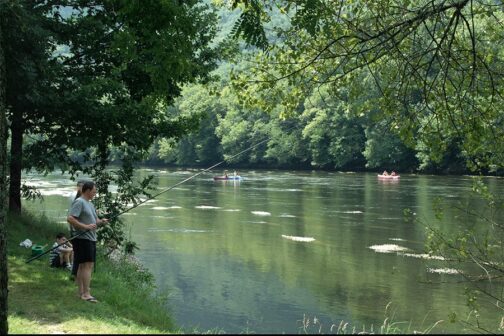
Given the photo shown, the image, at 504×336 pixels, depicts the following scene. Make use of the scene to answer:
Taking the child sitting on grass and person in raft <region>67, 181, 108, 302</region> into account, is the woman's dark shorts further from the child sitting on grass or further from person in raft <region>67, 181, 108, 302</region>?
the child sitting on grass

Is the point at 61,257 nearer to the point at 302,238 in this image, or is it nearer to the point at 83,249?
the point at 83,249

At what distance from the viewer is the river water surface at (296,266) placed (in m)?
12.3

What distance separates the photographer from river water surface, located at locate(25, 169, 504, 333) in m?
12.3

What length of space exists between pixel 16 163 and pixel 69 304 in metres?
6.22

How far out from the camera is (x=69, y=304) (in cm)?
779

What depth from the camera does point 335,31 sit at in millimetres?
7754

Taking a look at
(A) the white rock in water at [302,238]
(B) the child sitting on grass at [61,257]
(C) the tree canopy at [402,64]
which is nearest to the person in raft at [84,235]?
(B) the child sitting on grass at [61,257]

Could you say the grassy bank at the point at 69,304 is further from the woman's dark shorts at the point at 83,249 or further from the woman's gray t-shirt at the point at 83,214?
the woman's gray t-shirt at the point at 83,214

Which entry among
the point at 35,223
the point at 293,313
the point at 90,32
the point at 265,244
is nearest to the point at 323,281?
the point at 293,313

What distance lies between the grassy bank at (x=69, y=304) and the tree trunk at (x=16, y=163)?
218cm

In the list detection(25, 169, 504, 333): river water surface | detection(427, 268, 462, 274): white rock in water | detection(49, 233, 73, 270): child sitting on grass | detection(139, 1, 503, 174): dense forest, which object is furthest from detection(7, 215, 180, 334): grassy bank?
detection(139, 1, 503, 174): dense forest

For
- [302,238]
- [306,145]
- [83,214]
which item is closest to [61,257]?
[83,214]

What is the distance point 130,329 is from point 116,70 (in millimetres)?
6637

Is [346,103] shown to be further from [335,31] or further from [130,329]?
[130,329]
